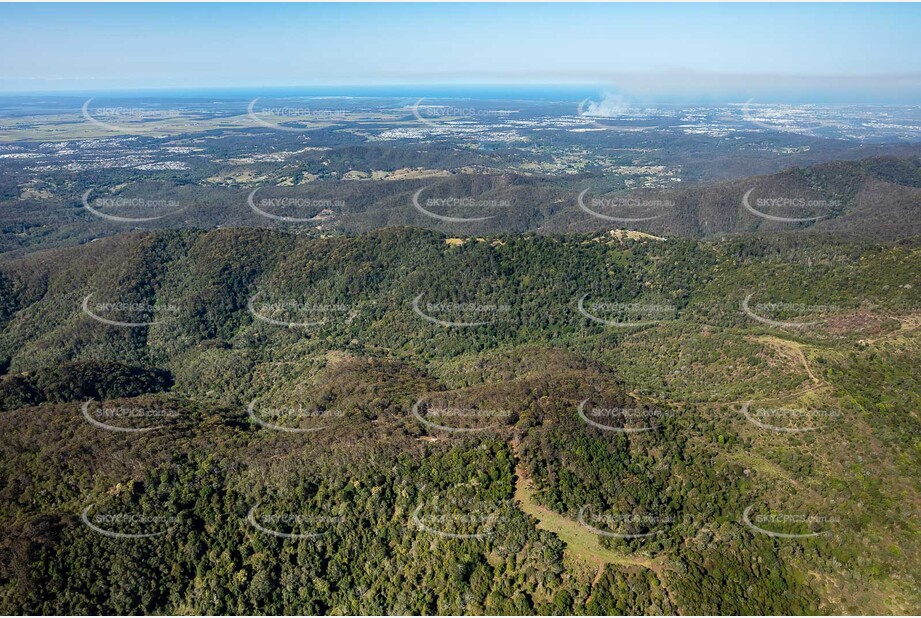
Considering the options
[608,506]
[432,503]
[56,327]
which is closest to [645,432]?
[608,506]

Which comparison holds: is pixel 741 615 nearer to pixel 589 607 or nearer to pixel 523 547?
pixel 589 607

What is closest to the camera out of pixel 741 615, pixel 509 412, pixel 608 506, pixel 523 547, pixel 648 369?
pixel 741 615

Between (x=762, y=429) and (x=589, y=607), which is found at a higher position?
(x=762, y=429)

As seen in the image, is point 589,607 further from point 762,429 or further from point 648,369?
point 648,369

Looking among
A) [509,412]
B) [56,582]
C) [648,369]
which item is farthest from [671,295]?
[56,582]

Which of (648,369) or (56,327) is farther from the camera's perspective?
(56,327)

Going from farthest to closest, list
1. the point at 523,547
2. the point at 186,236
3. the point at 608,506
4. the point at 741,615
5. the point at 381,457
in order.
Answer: the point at 186,236, the point at 381,457, the point at 608,506, the point at 523,547, the point at 741,615
